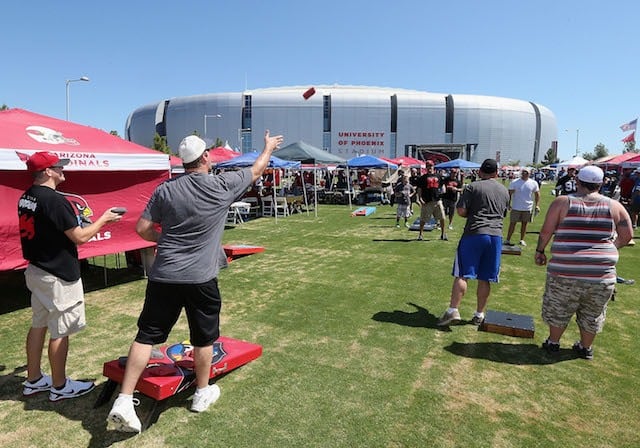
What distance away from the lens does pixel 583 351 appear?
404cm

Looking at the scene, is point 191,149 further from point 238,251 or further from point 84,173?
point 238,251

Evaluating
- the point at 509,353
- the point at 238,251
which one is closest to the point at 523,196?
the point at 509,353

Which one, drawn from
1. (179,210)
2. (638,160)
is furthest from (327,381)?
(638,160)

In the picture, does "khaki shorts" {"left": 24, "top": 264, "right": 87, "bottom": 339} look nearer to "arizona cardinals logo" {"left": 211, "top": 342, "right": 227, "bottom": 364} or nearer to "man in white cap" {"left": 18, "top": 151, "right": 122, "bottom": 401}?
"man in white cap" {"left": 18, "top": 151, "right": 122, "bottom": 401}

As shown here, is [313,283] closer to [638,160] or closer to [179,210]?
[179,210]

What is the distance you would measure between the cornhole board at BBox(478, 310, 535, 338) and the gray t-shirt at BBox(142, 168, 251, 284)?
10.4 feet

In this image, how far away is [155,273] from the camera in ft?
9.14

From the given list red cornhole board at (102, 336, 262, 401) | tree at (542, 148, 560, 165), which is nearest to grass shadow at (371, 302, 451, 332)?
red cornhole board at (102, 336, 262, 401)

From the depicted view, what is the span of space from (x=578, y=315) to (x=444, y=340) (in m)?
1.25

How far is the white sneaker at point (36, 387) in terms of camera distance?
3273 millimetres

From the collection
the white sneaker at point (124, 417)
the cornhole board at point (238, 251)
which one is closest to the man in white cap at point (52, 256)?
the white sneaker at point (124, 417)

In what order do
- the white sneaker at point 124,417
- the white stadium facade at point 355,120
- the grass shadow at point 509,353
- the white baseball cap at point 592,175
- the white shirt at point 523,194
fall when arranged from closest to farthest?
the white sneaker at point 124,417, the white baseball cap at point 592,175, the grass shadow at point 509,353, the white shirt at point 523,194, the white stadium facade at point 355,120

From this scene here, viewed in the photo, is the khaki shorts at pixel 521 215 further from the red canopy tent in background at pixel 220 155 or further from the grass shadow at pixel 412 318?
the red canopy tent in background at pixel 220 155

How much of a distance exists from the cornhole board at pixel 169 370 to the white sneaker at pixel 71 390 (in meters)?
0.19
